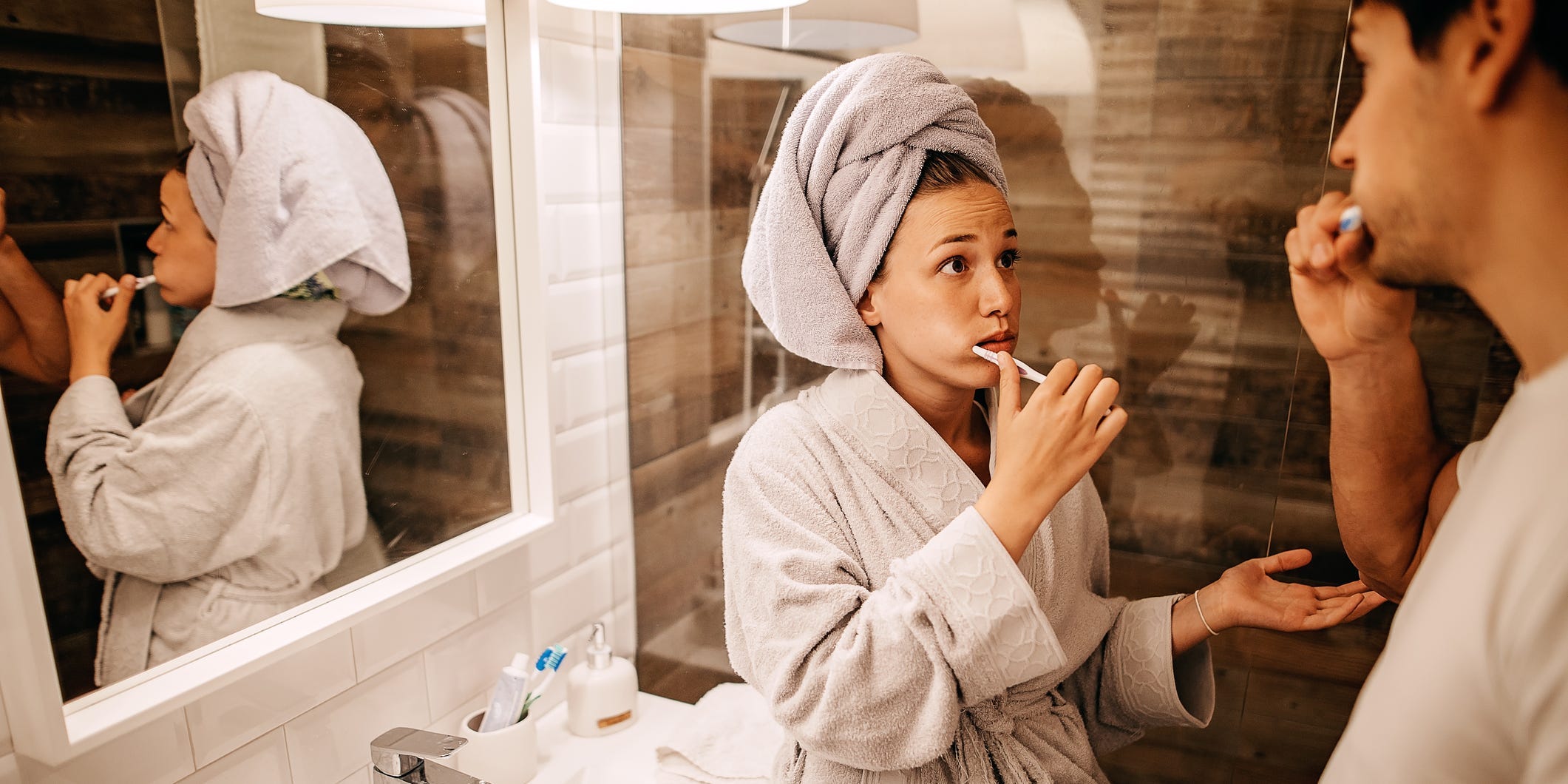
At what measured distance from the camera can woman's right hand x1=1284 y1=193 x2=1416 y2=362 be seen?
28.0 inches

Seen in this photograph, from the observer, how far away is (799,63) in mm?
1285

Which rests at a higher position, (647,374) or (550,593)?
(647,374)

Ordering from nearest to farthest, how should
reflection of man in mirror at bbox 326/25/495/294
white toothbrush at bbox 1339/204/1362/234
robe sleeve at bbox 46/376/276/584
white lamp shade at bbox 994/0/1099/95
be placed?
1. white toothbrush at bbox 1339/204/1362/234
2. robe sleeve at bbox 46/376/276/584
3. reflection of man in mirror at bbox 326/25/495/294
4. white lamp shade at bbox 994/0/1099/95

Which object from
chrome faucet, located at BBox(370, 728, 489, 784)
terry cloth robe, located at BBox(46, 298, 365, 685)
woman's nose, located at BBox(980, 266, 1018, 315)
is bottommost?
chrome faucet, located at BBox(370, 728, 489, 784)

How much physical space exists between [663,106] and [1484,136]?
1.12 m

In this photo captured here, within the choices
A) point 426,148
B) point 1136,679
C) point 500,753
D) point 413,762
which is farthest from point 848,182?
point 500,753

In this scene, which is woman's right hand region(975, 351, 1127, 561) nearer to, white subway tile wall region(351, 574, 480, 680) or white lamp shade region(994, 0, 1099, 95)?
white lamp shade region(994, 0, 1099, 95)

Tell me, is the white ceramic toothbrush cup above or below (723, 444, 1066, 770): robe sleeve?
below

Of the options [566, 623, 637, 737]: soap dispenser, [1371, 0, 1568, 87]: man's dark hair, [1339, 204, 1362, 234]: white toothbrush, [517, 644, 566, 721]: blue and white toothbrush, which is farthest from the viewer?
[566, 623, 637, 737]: soap dispenser

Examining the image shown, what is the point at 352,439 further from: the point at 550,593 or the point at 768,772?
the point at 768,772

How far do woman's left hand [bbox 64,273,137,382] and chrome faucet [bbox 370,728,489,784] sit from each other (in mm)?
497

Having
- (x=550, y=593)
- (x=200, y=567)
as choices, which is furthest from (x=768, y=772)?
(x=200, y=567)

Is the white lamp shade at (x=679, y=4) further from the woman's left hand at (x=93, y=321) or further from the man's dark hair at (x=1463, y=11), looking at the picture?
the man's dark hair at (x=1463, y=11)

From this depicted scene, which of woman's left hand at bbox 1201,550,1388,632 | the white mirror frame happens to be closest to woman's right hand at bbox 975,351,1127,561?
woman's left hand at bbox 1201,550,1388,632
